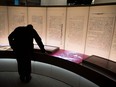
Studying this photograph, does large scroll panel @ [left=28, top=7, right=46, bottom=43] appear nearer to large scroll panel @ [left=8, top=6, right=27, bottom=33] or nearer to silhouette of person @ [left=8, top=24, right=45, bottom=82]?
large scroll panel @ [left=8, top=6, right=27, bottom=33]

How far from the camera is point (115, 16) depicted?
5.15 feet

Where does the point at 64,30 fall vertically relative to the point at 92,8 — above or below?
below

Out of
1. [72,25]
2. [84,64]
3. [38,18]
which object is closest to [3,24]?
[38,18]

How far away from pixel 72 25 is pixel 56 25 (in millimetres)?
364

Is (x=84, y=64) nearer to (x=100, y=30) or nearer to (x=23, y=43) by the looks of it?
(x=100, y=30)

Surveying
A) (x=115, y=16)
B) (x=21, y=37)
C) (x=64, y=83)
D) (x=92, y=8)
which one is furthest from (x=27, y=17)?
(x=115, y=16)

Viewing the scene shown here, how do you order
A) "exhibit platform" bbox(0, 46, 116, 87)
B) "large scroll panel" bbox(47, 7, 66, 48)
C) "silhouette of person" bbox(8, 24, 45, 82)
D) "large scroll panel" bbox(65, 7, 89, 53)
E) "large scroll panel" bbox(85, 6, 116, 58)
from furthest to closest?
"large scroll panel" bbox(47, 7, 66, 48), "large scroll panel" bbox(65, 7, 89, 53), "silhouette of person" bbox(8, 24, 45, 82), "large scroll panel" bbox(85, 6, 116, 58), "exhibit platform" bbox(0, 46, 116, 87)

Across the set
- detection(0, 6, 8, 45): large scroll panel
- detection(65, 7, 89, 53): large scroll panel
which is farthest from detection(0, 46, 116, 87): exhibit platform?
detection(0, 6, 8, 45): large scroll panel

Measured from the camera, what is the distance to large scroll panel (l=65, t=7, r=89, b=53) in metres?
1.94

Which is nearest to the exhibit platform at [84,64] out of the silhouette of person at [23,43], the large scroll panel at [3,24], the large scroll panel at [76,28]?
the large scroll panel at [76,28]

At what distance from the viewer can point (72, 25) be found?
209 cm

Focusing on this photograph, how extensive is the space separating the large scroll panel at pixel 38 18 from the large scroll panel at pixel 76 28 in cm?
53

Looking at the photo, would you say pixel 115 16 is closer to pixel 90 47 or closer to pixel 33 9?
pixel 90 47

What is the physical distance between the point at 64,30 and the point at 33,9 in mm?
787
